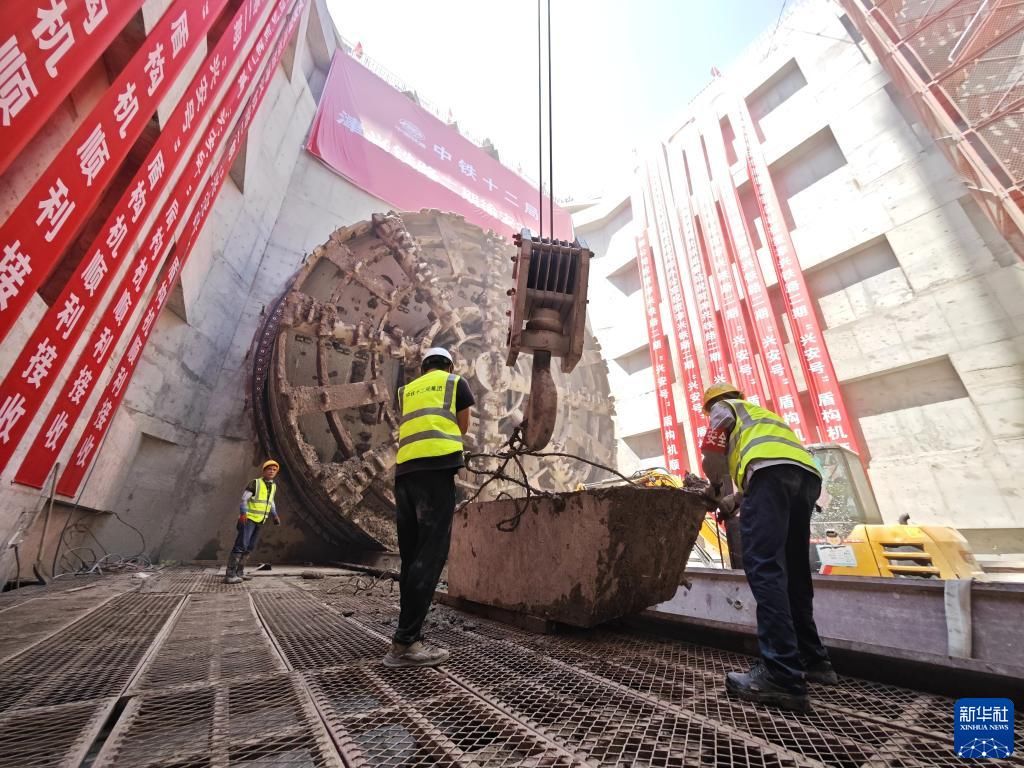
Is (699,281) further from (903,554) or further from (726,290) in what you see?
(903,554)

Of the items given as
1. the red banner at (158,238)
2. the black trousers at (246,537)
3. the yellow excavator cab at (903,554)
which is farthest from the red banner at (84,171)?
the yellow excavator cab at (903,554)

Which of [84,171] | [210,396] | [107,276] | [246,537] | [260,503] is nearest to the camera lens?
[84,171]

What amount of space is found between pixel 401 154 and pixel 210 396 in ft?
25.1

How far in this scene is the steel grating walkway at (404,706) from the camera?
4.03 feet

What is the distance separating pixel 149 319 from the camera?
4.80 meters

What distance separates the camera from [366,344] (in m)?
6.96

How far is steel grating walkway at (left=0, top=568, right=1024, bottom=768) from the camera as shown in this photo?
123cm

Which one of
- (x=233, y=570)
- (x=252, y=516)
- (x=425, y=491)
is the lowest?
(x=233, y=570)

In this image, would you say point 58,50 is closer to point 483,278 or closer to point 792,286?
point 483,278

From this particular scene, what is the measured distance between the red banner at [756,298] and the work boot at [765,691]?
368 inches

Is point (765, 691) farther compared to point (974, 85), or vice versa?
point (974, 85)

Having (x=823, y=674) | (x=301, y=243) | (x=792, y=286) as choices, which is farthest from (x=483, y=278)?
(x=823, y=674)

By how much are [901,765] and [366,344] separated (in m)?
6.93

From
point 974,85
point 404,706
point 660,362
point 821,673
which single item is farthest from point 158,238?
point 974,85
